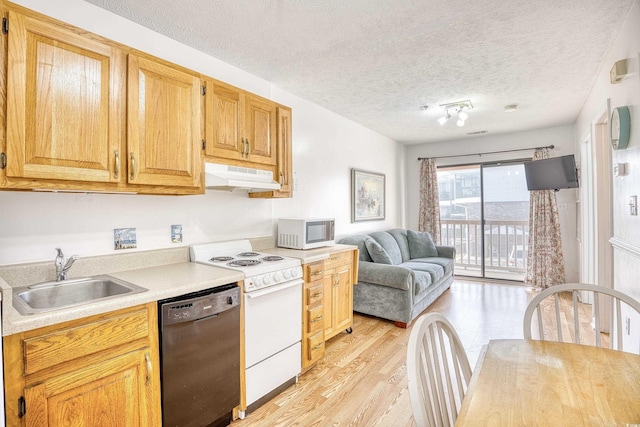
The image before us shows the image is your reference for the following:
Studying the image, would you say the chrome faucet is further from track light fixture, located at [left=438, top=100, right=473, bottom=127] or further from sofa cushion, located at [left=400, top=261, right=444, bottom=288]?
track light fixture, located at [left=438, top=100, right=473, bottom=127]

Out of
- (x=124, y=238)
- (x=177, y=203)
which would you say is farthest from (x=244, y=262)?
(x=124, y=238)

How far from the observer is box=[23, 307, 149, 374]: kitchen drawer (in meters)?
1.22

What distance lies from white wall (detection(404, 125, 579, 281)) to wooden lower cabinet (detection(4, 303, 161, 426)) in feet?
14.8

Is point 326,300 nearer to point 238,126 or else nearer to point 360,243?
point 360,243

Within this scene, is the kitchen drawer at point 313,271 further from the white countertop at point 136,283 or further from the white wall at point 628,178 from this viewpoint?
the white wall at point 628,178

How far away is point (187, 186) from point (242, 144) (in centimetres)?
59

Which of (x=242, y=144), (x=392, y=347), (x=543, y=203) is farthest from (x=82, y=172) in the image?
(x=543, y=203)

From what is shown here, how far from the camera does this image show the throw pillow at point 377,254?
3.80 meters

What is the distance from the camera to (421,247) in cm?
512

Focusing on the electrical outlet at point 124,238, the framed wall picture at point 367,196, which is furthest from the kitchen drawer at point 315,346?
the framed wall picture at point 367,196

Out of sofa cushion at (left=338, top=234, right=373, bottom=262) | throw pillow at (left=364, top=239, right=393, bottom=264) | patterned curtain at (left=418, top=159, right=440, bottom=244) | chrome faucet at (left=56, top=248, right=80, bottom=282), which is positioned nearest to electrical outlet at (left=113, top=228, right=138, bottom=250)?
chrome faucet at (left=56, top=248, right=80, bottom=282)

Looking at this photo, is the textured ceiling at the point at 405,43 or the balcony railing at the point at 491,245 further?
the balcony railing at the point at 491,245

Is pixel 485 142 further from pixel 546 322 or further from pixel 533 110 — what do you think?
pixel 546 322

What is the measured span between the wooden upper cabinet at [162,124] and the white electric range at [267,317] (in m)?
0.65
